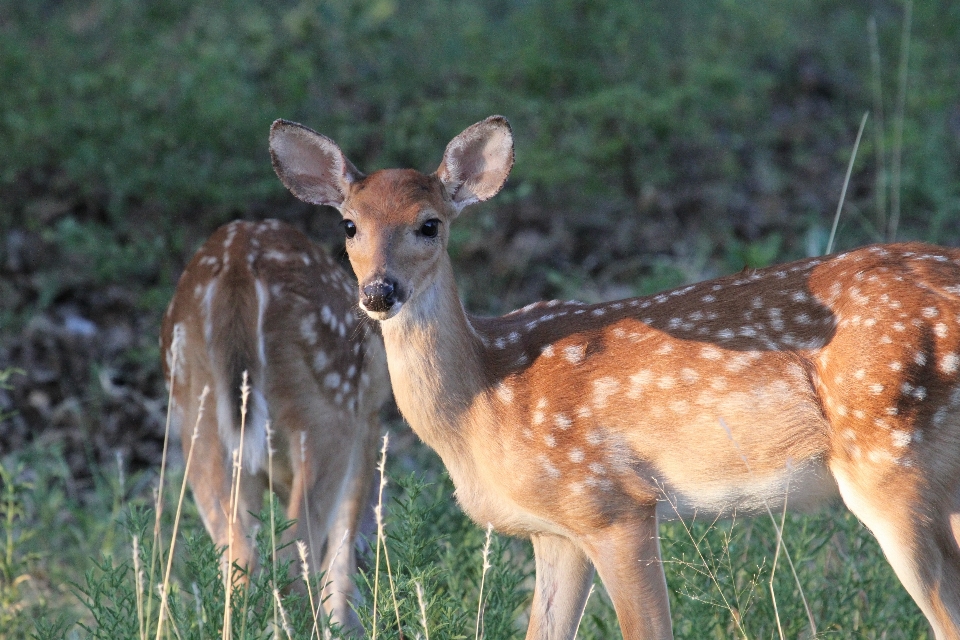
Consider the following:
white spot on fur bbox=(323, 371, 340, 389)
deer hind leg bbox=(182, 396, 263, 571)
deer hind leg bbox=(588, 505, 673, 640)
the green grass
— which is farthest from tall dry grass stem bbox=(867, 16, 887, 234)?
deer hind leg bbox=(182, 396, 263, 571)

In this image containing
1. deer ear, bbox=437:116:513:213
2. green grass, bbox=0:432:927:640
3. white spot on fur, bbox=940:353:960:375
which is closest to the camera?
white spot on fur, bbox=940:353:960:375

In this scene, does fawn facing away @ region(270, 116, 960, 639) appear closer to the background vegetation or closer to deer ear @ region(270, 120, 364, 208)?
deer ear @ region(270, 120, 364, 208)

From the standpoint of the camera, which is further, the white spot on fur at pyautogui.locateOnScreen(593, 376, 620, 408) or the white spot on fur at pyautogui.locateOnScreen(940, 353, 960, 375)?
the white spot on fur at pyautogui.locateOnScreen(593, 376, 620, 408)

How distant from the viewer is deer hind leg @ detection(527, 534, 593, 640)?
4500 mm

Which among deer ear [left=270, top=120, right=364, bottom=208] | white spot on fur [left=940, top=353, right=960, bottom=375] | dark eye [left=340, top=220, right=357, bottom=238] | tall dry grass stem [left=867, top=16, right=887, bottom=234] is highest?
deer ear [left=270, top=120, right=364, bottom=208]

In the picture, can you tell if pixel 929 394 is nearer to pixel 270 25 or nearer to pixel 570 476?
pixel 570 476

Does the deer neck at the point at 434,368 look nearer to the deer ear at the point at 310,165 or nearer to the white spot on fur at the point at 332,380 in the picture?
the deer ear at the point at 310,165

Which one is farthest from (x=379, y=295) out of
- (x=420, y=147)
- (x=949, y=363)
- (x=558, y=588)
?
(x=420, y=147)

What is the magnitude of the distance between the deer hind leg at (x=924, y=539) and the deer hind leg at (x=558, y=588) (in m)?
1.12

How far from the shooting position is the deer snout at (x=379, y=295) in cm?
406

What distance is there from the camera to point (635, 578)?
407cm

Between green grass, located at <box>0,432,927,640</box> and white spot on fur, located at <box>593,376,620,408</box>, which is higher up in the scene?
white spot on fur, located at <box>593,376,620,408</box>

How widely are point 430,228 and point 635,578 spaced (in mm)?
1359

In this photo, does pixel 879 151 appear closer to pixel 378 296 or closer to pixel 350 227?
pixel 350 227
